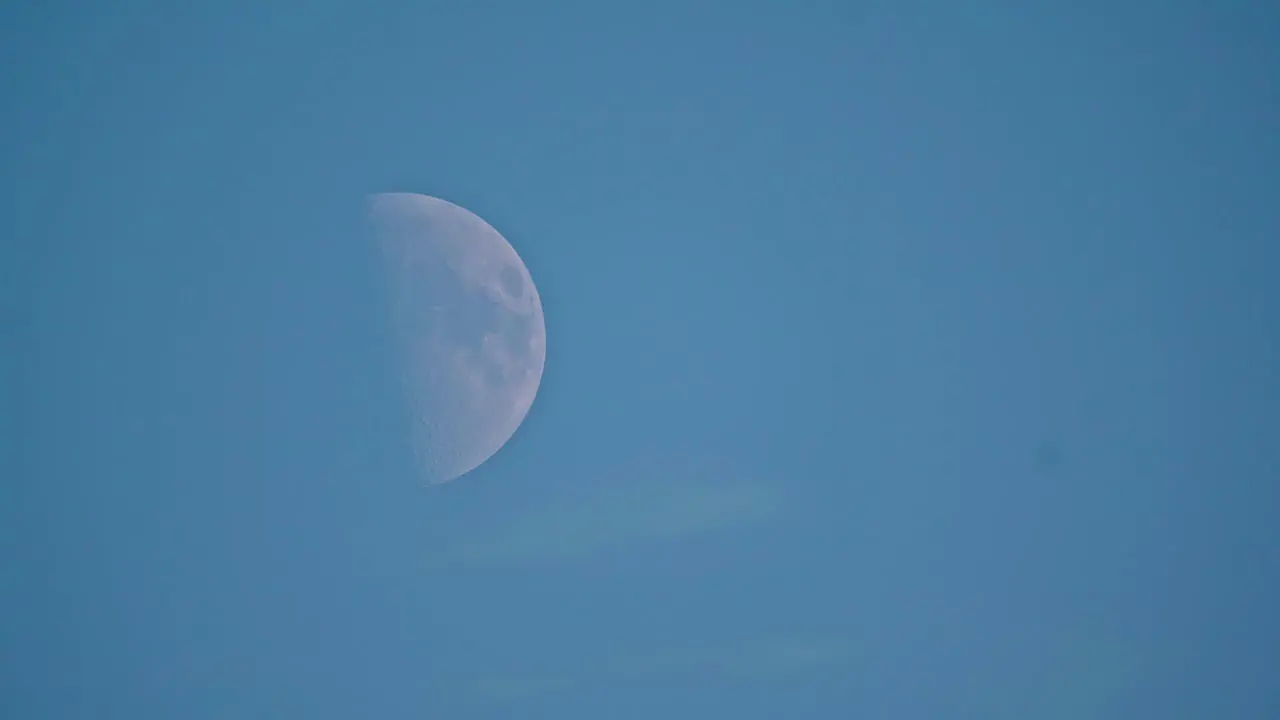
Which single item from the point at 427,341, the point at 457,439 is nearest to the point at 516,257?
the point at 427,341

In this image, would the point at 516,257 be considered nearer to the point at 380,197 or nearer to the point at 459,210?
the point at 459,210

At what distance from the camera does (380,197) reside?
4.04 meters

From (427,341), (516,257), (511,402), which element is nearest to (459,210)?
(516,257)

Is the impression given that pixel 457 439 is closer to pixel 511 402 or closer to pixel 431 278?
pixel 511 402

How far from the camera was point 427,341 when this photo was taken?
390 centimetres

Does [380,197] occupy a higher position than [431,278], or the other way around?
[380,197]

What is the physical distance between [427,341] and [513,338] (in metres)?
0.42

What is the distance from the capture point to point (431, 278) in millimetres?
3934

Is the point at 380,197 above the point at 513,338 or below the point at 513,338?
above

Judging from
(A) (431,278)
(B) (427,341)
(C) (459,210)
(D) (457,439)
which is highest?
(C) (459,210)

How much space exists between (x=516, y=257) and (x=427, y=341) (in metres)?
0.63

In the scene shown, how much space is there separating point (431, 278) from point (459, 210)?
1.31ft

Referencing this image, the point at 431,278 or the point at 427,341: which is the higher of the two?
the point at 431,278

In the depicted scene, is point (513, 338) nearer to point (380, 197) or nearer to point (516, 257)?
point (516, 257)
